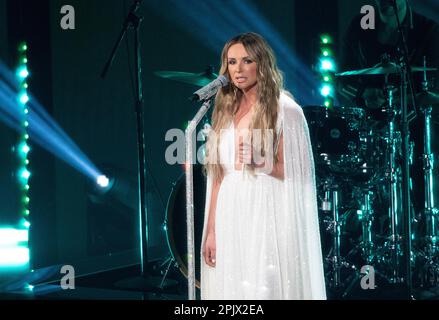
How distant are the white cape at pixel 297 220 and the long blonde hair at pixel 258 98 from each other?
0.18 ft

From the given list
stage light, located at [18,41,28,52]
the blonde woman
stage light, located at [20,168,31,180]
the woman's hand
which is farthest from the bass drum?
stage light, located at [18,41,28,52]

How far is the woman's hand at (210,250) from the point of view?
8.97 ft

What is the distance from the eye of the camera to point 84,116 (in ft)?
20.8

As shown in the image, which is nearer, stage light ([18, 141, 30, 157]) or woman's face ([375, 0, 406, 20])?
woman's face ([375, 0, 406, 20])

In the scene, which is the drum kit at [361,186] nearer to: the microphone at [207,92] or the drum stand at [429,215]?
the drum stand at [429,215]

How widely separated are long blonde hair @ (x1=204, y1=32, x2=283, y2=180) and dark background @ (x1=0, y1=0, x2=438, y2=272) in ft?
10.4

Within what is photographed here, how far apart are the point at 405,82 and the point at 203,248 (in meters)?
1.96

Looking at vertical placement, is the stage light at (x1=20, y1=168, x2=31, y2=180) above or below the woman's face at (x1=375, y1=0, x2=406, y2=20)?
below

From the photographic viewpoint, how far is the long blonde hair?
102 inches

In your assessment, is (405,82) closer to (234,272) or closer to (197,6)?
(234,272)

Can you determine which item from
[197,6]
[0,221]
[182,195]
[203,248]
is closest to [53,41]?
[197,6]

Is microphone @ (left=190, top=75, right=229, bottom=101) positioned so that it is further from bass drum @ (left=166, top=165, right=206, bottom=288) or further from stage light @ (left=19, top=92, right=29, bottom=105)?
stage light @ (left=19, top=92, right=29, bottom=105)

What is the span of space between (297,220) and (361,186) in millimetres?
2315
